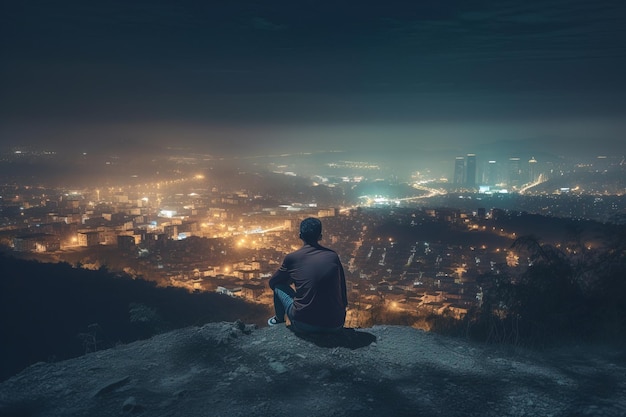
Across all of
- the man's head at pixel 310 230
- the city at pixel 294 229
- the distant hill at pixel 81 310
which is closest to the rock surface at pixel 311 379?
the man's head at pixel 310 230

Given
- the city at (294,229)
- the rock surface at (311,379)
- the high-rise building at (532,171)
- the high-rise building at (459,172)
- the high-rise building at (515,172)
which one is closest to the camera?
the rock surface at (311,379)

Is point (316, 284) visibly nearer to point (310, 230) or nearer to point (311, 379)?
point (310, 230)

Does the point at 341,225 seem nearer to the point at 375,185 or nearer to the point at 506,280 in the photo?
the point at 506,280

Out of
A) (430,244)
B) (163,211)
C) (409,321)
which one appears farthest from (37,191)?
(409,321)

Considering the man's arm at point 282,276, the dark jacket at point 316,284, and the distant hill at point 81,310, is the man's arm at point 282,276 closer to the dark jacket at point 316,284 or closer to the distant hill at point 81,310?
the dark jacket at point 316,284

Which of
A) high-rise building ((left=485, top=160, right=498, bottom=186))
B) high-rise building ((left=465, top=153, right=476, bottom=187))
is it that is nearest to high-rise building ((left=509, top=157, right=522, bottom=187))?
high-rise building ((left=485, top=160, right=498, bottom=186))

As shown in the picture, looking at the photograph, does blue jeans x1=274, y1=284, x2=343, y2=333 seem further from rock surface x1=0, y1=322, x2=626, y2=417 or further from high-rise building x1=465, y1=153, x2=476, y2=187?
high-rise building x1=465, y1=153, x2=476, y2=187

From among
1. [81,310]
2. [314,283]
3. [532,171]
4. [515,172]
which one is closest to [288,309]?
[314,283]
